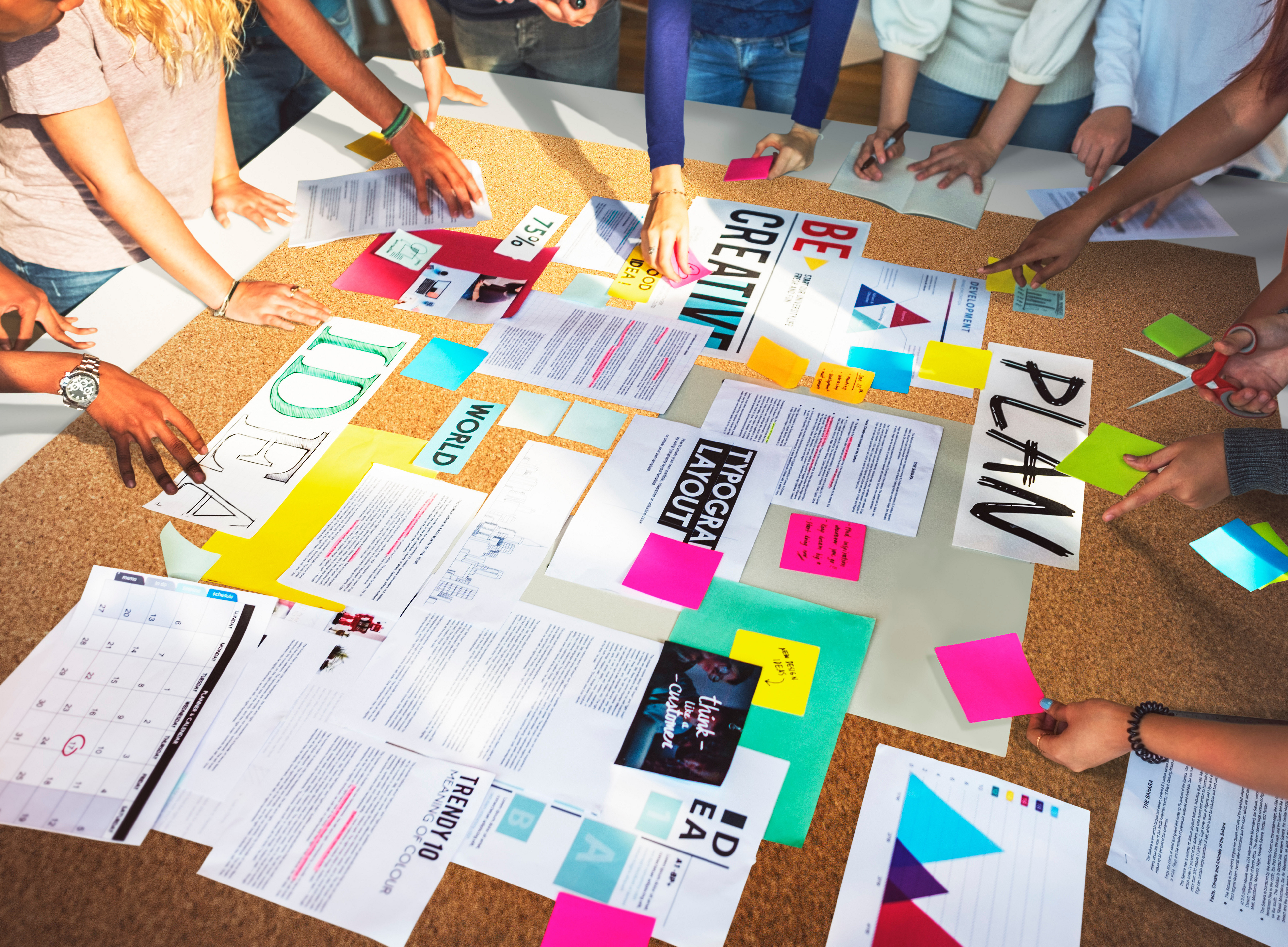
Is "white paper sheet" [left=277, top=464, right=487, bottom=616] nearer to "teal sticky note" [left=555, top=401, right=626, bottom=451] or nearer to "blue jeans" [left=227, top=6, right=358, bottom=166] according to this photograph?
"teal sticky note" [left=555, top=401, right=626, bottom=451]

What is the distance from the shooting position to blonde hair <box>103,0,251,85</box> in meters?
1.01

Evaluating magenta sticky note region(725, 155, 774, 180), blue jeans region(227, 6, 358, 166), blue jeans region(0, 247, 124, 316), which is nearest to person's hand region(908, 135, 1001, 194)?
magenta sticky note region(725, 155, 774, 180)

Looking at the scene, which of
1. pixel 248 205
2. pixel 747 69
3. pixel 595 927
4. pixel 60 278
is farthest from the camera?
pixel 747 69

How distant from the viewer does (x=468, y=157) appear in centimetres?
143

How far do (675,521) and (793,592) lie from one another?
15 centimetres

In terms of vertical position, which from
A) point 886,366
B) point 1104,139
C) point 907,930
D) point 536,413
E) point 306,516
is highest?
point 1104,139

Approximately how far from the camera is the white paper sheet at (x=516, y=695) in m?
0.69

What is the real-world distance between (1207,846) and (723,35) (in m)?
1.44

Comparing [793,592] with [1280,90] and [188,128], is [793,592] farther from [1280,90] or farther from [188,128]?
[188,128]

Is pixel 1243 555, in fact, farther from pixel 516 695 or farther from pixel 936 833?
pixel 516 695

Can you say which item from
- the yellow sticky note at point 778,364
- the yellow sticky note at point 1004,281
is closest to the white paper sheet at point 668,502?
the yellow sticky note at point 778,364

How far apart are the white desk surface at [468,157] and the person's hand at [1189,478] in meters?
0.46

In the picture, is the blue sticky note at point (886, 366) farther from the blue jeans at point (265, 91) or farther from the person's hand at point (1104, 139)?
the blue jeans at point (265, 91)

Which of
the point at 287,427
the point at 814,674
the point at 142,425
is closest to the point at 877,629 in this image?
the point at 814,674
